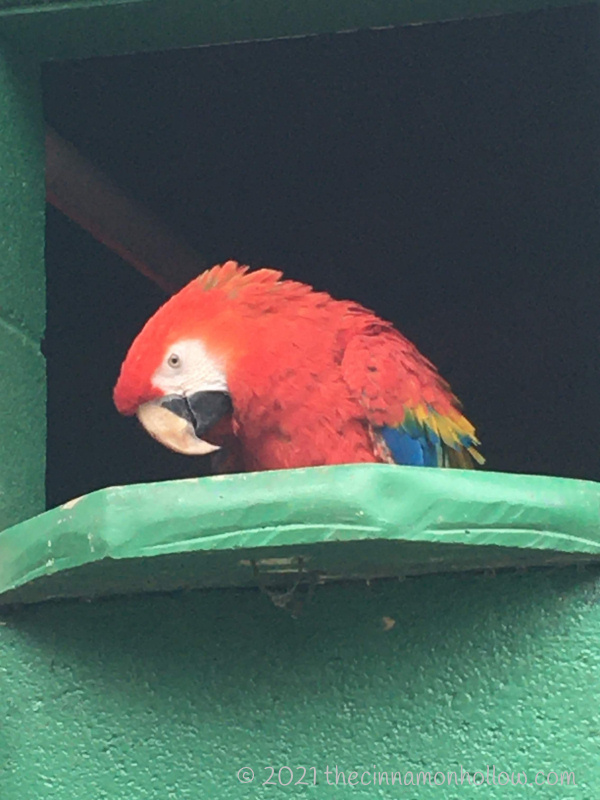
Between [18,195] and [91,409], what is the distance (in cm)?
181

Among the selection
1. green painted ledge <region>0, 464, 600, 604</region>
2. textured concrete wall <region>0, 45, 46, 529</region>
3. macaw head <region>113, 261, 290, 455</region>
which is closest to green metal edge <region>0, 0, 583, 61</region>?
textured concrete wall <region>0, 45, 46, 529</region>

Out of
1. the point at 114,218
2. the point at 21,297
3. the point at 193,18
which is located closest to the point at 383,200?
the point at 114,218

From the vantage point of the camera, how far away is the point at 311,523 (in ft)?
3.55

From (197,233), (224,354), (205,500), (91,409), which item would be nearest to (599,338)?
(197,233)

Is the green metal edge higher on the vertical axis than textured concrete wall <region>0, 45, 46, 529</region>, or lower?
higher

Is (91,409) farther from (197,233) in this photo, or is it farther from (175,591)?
(175,591)

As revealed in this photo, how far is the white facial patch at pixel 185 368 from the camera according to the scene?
5.51 ft

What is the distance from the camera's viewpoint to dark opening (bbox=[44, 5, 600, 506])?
220cm

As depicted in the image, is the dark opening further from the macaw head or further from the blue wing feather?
the blue wing feather

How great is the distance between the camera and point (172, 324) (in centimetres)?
168

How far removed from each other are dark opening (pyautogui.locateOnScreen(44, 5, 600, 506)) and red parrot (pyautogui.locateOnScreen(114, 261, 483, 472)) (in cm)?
65

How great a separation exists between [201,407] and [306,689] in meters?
0.55

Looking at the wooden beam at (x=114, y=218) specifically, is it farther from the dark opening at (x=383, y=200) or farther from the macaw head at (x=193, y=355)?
the macaw head at (x=193, y=355)

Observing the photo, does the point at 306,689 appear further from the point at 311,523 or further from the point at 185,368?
the point at 185,368
